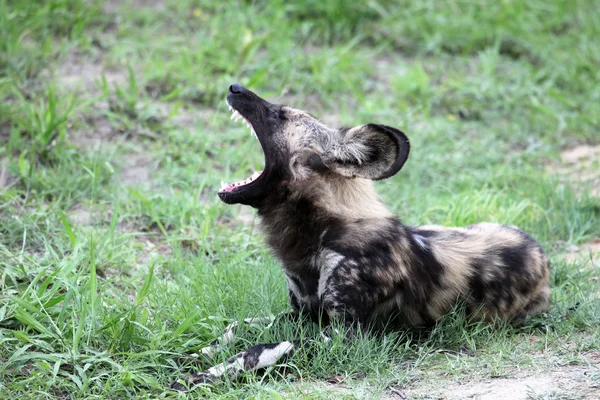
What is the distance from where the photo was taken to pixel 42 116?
18.8 ft

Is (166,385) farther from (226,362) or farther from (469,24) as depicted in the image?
(469,24)

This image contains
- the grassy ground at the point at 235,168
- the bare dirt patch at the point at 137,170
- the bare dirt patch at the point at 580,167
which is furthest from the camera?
the bare dirt patch at the point at 580,167

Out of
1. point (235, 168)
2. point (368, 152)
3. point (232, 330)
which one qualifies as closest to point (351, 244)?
point (368, 152)

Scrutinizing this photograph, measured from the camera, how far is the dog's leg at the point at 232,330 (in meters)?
3.72

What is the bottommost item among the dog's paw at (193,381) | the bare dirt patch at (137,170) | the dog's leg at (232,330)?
the dog's paw at (193,381)

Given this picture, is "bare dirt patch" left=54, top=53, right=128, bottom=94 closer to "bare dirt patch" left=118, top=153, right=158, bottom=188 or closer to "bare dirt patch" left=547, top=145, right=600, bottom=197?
"bare dirt patch" left=118, top=153, right=158, bottom=188

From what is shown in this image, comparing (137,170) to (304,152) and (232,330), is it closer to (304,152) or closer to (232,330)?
(304,152)

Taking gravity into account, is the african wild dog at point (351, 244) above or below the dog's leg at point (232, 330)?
above

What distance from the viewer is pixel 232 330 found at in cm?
385

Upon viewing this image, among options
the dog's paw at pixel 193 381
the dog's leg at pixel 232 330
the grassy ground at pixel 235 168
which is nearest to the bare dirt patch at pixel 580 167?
the grassy ground at pixel 235 168

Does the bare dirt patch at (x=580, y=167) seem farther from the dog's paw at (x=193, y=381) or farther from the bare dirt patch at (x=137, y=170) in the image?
the dog's paw at (x=193, y=381)

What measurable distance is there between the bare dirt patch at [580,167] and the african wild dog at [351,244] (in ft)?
7.58

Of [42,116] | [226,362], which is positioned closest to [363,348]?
[226,362]

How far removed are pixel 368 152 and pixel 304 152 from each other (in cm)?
34
